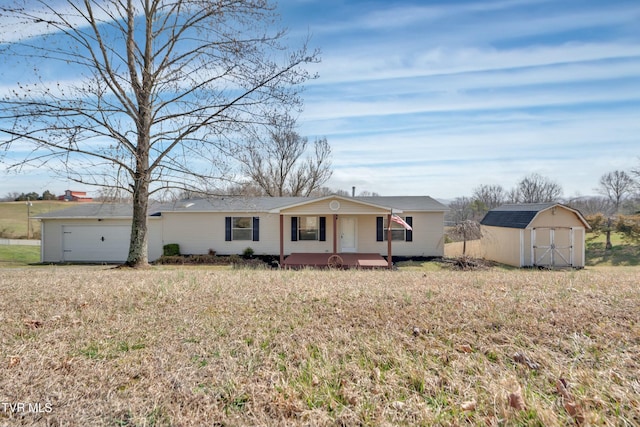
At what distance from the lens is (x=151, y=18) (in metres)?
13.7

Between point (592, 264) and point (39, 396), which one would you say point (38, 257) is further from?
point (592, 264)

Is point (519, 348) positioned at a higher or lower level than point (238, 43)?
lower

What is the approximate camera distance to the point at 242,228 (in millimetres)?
20531

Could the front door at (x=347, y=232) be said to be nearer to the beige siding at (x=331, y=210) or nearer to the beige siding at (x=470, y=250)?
the beige siding at (x=331, y=210)

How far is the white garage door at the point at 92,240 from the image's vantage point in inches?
820

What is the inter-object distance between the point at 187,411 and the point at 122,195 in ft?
44.8

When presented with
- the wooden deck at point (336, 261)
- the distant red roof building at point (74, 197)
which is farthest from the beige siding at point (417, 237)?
the distant red roof building at point (74, 197)

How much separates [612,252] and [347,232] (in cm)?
2083

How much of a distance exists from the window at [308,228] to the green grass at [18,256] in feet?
48.1

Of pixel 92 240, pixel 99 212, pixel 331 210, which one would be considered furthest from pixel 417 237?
pixel 92 240

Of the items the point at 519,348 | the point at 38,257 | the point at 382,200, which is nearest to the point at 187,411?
the point at 519,348

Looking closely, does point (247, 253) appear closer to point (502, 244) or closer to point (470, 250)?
point (470, 250)

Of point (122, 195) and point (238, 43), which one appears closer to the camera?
point (238, 43)

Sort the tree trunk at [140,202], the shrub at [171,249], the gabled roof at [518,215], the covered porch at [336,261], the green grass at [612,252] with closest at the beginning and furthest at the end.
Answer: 1. the tree trunk at [140,202]
2. the covered porch at [336,261]
3. the gabled roof at [518,215]
4. the shrub at [171,249]
5. the green grass at [612,252]
